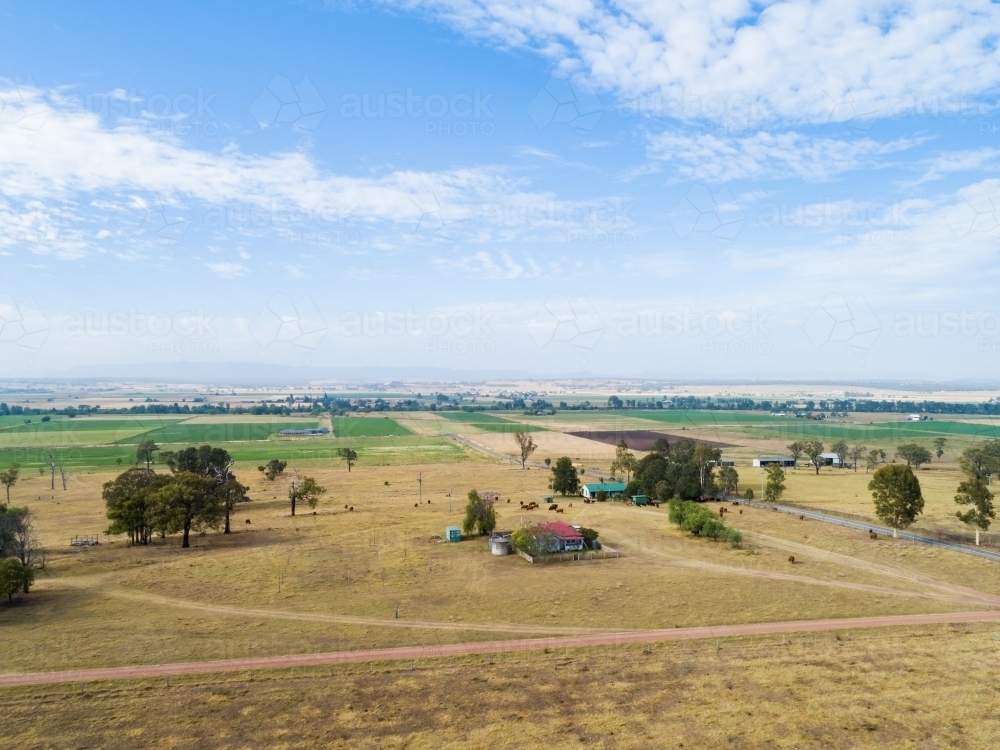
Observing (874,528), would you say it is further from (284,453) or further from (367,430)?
(367,430)

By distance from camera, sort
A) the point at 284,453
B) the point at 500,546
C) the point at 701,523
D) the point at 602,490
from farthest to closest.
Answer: the point at 284,453
the point at 602,490
the point at 701,523
the point at 500,546

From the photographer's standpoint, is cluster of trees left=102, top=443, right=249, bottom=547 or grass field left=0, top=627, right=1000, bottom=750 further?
cluster of trees left=102, top=443, right=249, bottom=547

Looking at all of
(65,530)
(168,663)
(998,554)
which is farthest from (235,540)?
(998,554)

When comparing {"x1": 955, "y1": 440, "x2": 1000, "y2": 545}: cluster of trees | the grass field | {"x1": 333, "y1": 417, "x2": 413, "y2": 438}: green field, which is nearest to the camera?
the grass field

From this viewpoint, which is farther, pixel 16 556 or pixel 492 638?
pixel 16 556

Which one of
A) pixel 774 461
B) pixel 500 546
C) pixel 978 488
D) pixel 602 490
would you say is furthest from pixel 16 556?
pixel 774 461

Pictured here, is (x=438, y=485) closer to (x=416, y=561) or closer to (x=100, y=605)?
(x=416, y=561)

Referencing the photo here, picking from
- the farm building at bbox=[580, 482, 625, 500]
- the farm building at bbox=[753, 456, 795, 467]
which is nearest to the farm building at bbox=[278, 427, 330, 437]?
the farm building at bbox=[580, 482, 625, 500]

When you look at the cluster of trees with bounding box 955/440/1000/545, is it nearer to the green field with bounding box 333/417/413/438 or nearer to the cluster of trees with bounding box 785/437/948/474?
the cluster of trees with bounding box 785/437/948/474
